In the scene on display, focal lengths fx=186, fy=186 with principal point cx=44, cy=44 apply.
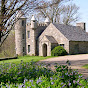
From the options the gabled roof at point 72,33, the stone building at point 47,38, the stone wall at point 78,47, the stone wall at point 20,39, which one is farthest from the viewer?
the stone wall at point 20,39

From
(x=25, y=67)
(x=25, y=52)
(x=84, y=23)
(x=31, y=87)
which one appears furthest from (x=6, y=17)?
(x=84, y=23)

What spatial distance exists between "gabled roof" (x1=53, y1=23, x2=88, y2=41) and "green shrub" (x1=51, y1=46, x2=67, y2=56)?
7.45ft

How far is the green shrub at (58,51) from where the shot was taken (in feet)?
94.6

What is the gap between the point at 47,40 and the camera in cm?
3120

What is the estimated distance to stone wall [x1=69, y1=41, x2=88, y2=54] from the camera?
101ft

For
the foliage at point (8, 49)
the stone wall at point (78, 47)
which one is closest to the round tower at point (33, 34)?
the stone wall at point (78, 47)

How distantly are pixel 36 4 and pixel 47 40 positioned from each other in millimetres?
22532

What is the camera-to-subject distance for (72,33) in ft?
109

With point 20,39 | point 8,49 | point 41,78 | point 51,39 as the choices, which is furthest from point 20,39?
point 41,78

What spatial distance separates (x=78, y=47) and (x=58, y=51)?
4.92 meters

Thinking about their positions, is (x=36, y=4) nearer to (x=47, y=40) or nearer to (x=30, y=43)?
(x=47, y=40)

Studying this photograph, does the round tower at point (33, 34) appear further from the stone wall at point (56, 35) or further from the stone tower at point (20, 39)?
the stone tower at point (20, 39)

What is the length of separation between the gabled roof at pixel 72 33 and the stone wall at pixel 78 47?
67 centimetres

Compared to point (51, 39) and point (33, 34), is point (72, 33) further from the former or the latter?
point (33, 34)
